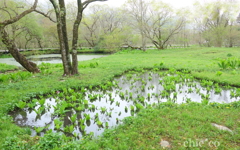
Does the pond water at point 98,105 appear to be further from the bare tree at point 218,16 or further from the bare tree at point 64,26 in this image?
the bare tree at point 218,16

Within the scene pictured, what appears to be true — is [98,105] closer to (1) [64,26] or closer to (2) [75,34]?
(2) [75,34]

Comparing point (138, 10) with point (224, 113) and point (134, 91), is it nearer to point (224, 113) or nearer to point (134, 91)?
point (134, 91)

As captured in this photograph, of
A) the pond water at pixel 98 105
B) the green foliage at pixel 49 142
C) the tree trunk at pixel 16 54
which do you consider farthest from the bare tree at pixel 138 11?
the green foliage at pixel 49 142

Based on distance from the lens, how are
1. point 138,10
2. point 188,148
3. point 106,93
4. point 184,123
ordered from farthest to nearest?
point 138,10, point 106,93, point 184,123, point 188,148

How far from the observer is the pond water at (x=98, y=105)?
15.2ft

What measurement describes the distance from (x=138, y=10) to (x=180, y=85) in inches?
911

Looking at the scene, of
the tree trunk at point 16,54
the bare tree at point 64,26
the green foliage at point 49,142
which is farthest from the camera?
the tree trunk at point 16,54

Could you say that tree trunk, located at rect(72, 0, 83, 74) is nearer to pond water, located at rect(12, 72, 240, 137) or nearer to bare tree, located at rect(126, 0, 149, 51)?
pond water, located at rect(12, 72, 240, 137)

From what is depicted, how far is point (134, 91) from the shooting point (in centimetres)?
767

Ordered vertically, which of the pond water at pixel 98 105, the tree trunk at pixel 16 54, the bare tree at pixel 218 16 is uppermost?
the bare tree at pixel 218 16

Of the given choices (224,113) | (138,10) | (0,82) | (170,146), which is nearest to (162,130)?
(170,146)

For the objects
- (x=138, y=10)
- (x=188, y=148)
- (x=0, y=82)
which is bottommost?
(x=188, y=148)

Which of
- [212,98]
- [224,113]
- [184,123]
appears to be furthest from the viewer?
[212,98]

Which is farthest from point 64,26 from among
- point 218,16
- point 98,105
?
point 218,16
